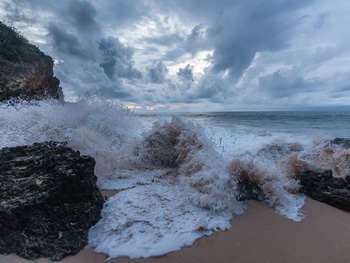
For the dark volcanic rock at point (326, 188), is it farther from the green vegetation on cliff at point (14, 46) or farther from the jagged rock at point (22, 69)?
the green vegetation on cliff at point (14, 46)

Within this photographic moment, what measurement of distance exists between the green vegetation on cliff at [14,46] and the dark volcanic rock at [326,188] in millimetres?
14970

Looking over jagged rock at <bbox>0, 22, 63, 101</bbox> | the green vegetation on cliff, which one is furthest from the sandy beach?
the green vegetation on cliff

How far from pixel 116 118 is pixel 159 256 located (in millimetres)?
5867

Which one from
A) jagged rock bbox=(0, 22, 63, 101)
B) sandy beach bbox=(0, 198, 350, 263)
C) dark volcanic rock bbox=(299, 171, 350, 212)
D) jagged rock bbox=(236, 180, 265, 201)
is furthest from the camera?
jagged rock bbox=(0, 22, 63, 101)

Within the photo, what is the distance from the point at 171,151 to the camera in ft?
17.6

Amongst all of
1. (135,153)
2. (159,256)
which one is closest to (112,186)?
(135,153)

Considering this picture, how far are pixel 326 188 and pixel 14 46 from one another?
650 inches

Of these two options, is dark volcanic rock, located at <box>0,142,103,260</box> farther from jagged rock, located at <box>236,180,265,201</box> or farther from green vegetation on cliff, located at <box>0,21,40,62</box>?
green vegetation on cliff, located at <box>0,21,40,62</box>

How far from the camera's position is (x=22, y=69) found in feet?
40.7

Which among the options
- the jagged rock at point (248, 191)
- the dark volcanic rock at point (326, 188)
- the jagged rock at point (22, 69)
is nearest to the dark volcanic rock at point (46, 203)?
the jagged rock at point (248, 191)

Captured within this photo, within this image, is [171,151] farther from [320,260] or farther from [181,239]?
[320,260]

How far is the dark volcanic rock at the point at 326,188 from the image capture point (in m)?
3.58

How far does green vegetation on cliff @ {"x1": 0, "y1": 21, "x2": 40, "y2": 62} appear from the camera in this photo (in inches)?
471

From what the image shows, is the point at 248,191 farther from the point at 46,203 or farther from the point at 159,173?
the point at 46,203
